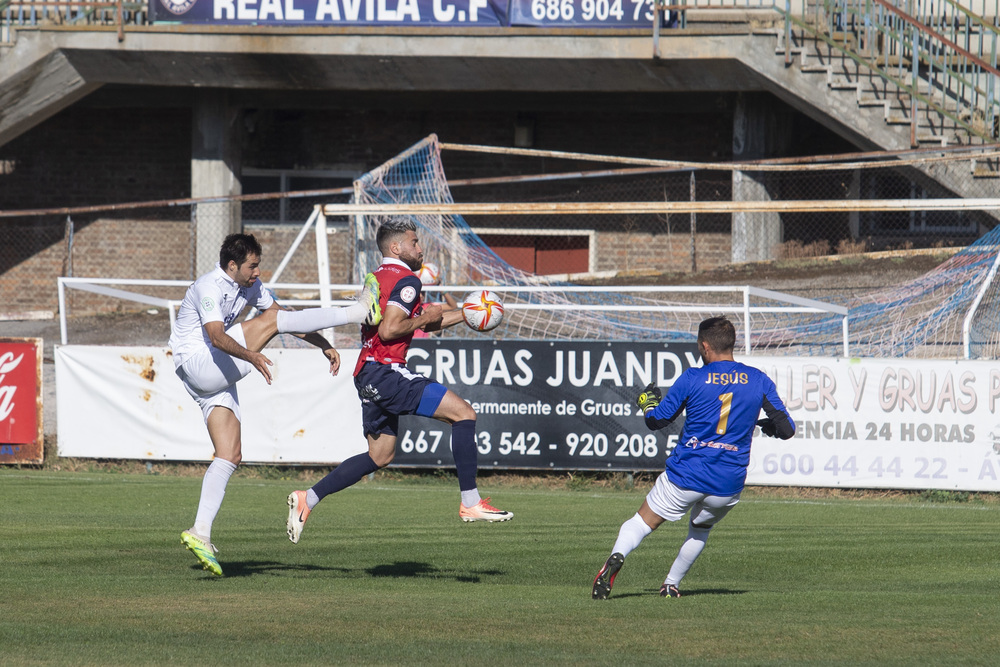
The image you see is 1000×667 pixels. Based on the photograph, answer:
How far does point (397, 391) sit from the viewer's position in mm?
7113

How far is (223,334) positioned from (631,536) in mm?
2592

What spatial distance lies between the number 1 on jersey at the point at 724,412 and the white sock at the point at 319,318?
211 centimetres

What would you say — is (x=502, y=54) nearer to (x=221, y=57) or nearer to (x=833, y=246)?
(x=221, y=57)

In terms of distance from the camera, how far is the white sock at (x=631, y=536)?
21.0ft

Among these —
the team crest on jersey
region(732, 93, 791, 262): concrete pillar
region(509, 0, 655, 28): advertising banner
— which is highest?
the team crest on jersey

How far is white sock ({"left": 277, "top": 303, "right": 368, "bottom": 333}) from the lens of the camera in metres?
6.88

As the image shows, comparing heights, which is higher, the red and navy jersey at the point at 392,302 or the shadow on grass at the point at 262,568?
the red and navy jersey at the point at 392,302

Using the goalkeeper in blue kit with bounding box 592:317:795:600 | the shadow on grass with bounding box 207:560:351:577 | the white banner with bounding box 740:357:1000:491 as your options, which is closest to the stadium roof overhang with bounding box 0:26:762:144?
the white banner with bounding box 740:357:1000:491

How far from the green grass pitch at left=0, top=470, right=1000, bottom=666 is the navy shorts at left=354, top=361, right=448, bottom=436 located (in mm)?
1001

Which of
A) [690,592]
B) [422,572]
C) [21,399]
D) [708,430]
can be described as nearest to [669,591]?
[690,592]

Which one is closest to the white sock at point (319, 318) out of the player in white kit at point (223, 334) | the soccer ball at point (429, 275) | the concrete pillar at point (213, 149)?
the player in white kit at point (223, 334)

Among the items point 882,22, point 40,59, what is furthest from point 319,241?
point 882,22

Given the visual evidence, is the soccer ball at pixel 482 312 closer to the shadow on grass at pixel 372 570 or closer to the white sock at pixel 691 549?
the shadow on grass at pixel 372 570

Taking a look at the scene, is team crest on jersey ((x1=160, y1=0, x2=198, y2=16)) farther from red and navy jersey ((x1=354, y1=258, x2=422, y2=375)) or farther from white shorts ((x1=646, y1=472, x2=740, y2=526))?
white shorts ((x1=646, y1=472, x2=740, y2=526))
